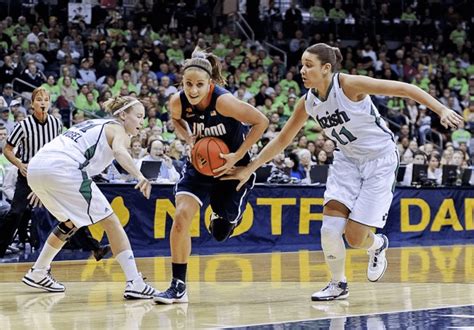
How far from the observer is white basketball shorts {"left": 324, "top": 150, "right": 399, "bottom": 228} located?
712cm

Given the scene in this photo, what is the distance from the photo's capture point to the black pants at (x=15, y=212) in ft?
34.9

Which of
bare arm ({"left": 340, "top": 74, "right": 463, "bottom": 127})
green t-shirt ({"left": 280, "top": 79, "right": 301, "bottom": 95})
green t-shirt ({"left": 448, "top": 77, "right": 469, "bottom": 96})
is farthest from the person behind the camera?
green t-shirt ({"left": 448, "top": 77, "right": 469, "bottom": 96})

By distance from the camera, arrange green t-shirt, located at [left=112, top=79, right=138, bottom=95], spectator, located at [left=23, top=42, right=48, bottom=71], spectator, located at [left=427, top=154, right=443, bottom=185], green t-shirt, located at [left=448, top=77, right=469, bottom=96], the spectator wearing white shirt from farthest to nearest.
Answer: green t-shirt, located at [left=448, top=77, right=469, bottom=96], spectator, located at [left=23, top=42, right=48, bottom=71], green t-shirt, located at [left=112, top=79, right=138, bottom=95], spectator, located at [left=427, top=154, right=443, bottom=185], the spectator wearing white shirt

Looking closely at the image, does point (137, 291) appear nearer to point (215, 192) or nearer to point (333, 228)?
point (215, 192)

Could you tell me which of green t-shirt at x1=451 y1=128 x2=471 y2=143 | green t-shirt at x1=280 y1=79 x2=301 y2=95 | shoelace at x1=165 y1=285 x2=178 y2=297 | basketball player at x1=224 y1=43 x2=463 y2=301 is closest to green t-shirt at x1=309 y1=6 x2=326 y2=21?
green t-shirt at x1=280 y1=79 x2=301 y2=95

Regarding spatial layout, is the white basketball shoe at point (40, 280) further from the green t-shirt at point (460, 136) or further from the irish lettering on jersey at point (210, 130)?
the green t-shirt at point (460, 136)

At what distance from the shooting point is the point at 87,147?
751 cm

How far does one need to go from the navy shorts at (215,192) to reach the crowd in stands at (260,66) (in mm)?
5721

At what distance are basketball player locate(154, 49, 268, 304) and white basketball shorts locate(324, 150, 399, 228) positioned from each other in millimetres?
664

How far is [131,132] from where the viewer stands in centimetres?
748

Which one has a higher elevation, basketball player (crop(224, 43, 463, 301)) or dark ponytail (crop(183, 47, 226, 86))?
dark ponytail (crop(183, 47, 226, 86))

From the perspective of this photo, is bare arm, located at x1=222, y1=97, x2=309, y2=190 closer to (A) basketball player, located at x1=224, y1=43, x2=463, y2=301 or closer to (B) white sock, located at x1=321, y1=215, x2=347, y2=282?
(A) basketball player, located at x1=224, y1=43, x2=463, y2=301

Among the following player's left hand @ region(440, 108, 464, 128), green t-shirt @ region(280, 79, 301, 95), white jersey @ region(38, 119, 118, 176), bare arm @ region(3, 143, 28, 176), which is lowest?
green t-shirt @ region(280, 79, 301, 95)

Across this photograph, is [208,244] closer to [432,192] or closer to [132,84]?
[432,192]
